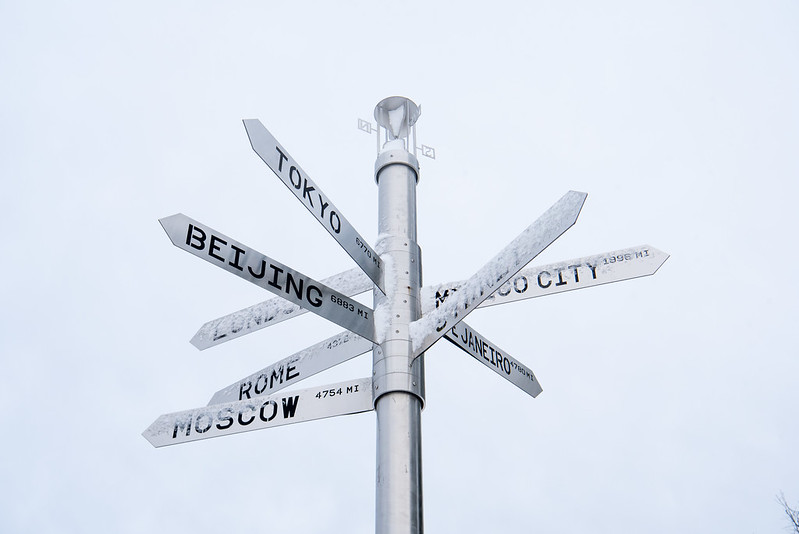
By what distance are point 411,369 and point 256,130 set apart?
153cm

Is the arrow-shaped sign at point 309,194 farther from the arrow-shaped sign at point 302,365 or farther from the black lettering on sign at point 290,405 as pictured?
the black lettering on sign at point 290,405

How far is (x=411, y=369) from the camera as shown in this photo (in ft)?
16.0

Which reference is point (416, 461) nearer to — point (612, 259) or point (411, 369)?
point (411, 369)

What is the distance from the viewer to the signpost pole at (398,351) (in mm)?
4488

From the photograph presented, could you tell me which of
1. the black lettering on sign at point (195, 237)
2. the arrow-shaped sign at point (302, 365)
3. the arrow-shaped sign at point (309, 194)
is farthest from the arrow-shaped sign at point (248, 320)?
the black lettering on sign at point (195, 237)

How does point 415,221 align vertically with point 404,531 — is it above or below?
above

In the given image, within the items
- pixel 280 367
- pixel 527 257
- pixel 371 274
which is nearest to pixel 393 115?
pixel 371 274

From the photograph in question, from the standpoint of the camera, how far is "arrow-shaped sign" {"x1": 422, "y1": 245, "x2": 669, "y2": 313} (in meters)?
5.19

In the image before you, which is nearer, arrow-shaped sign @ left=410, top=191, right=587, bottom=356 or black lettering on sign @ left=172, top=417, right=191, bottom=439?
arrow-shaped sign @ left=410, top=191, right=587, bottom=356

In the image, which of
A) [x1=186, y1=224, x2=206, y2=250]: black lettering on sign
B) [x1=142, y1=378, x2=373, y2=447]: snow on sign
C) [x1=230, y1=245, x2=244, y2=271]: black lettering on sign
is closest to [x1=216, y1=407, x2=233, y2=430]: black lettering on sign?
[x1=142, y1=378, x2=373, y2=447]: snow on sign

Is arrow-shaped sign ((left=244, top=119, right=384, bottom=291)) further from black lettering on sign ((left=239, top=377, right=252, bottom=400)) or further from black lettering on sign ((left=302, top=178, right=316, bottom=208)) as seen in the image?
black lettering on sign ((left=239, top=377, right=252, bottom=400))

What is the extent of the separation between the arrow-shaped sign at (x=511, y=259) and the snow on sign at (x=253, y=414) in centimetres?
68

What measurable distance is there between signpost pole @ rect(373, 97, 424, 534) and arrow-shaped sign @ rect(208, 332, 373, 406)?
1.14 feet

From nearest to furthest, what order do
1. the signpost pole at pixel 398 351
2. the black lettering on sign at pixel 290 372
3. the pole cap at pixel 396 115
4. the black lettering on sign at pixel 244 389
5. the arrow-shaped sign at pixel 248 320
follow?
1. the signpost pole at pixel 398 351
2. the arrow-shaped sign at pixel 248 320
3. the black lettering on sign at pixel 290 372
4. the black lettering on sign at pixel 244 389
5. the pole cap at pixel 396 115
